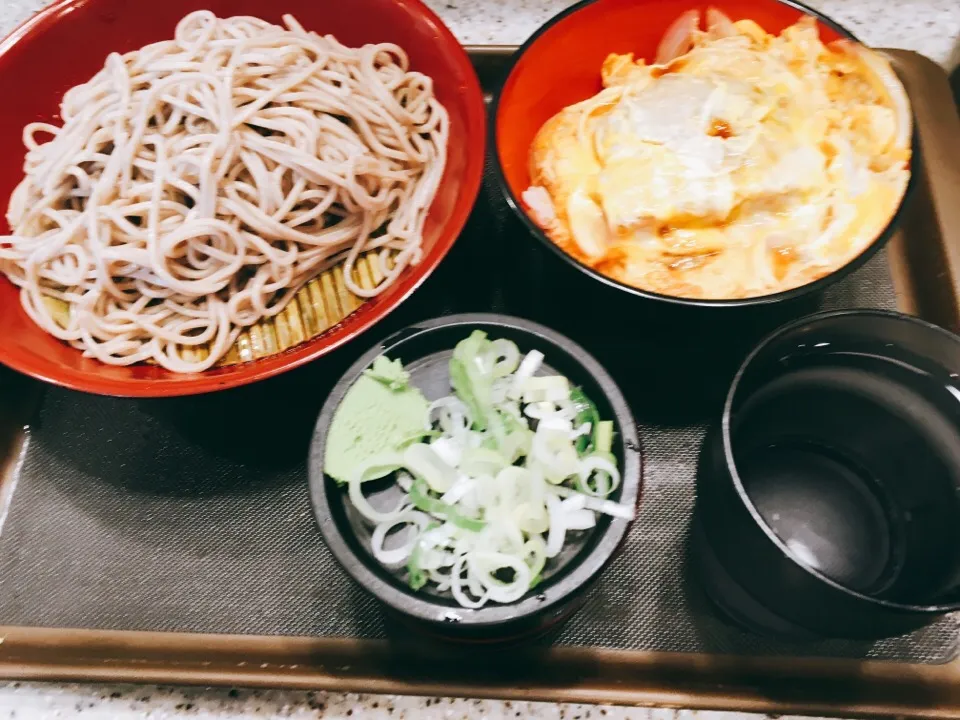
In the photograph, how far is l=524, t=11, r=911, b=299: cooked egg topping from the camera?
1.17 m

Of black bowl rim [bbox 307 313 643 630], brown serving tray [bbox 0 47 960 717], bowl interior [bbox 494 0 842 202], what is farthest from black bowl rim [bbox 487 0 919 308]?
brown serving tray [bbox 0 47 960 717]

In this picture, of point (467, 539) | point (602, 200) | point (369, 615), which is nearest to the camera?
point (467, 539)

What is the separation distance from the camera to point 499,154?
1.23m

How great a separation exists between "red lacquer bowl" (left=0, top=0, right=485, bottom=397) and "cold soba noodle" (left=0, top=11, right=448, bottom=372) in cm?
3

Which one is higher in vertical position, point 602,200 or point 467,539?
point 602,200

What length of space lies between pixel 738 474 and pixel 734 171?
0.58 m

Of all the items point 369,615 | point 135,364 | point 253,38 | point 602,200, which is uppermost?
point 253,38

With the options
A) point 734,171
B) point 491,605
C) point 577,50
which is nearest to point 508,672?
point 491,605

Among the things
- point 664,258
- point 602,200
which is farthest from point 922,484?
point 602,200

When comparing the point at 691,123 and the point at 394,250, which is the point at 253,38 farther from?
the point at 691,123

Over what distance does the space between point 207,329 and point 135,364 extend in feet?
0.46

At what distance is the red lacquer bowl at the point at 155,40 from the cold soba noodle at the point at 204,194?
34 millimetres

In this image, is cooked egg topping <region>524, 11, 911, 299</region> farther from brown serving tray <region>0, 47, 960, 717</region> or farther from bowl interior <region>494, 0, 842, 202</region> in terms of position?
brown serving tray <region>0, 47, 960, 717</region>

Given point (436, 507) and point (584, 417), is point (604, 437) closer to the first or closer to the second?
point (584, 417)
